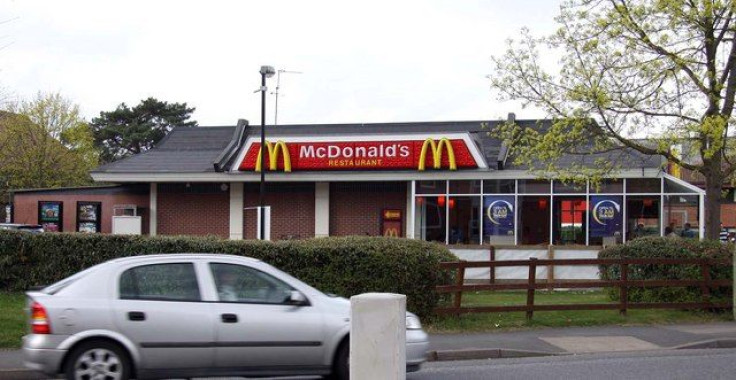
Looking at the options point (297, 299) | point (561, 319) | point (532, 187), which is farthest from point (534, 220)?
point (297, 299)

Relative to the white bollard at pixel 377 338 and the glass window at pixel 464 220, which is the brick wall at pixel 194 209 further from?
the white bollard at pixel 377 338

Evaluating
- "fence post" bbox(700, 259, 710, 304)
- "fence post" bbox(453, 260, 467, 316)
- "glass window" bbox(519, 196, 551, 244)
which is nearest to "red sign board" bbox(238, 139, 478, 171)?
"glass window" bbox(519, 196, 551, 244)

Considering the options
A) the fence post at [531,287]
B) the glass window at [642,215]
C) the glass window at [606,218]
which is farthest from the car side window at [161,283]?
the glass window at [642,215]

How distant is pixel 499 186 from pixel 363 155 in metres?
4.83

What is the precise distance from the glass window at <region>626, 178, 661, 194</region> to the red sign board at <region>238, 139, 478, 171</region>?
202 inches

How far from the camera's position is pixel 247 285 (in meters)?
8.61

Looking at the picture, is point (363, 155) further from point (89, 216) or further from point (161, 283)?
point (161, 283)

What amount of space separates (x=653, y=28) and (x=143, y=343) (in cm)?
1260

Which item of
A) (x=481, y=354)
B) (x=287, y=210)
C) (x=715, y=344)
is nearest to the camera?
(x=481, y=354)

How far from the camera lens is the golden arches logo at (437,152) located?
2697 cm

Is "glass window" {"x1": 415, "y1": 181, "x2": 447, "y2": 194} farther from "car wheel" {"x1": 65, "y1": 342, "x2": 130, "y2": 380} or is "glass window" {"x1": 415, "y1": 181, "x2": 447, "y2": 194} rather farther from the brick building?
"car wheel" {"x1": 65, "y1": 342, "x2": 130, "y2": 380}

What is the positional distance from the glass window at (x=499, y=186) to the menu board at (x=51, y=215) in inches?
663

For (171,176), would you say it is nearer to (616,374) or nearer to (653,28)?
(653,28)

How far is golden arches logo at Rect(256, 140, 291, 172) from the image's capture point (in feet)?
93.0
